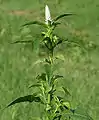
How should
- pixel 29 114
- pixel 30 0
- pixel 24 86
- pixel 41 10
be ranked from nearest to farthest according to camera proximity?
1. pixel 29 114
2. pixel 24 86
3. pixel 41 10
4. pixel 30 0

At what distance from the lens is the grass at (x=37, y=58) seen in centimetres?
590

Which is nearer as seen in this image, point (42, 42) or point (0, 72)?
point (42, 42)

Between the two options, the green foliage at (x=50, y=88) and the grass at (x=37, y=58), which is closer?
the green foliage at (x=50, y=88)

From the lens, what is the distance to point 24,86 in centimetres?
626

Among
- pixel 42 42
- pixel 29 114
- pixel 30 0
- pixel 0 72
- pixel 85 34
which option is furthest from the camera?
pixel 30 0

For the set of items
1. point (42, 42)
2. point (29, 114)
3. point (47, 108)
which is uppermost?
point (42, 42)

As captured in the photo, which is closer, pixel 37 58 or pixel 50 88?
pixel 50 88

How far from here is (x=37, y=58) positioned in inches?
302

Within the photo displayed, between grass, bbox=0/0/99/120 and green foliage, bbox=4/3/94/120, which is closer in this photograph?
green foliage, bbox=4/3/94/120

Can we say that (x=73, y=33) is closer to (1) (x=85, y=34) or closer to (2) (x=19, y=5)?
(1) (x=85, y=34)

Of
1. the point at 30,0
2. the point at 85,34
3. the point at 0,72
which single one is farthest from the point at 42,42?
the point at 30,0

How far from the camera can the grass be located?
19.4ft

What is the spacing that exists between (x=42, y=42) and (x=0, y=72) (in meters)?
4.57

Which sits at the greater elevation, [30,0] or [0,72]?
[30,0]
